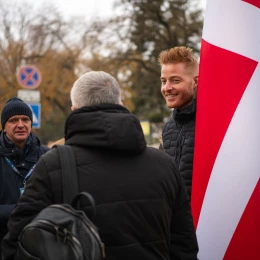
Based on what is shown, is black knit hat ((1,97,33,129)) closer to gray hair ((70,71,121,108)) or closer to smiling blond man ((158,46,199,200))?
smiling blond man ((158,46,199,200))

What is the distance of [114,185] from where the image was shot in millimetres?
2328

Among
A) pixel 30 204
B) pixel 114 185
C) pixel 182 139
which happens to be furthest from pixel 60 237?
pixel 182 139

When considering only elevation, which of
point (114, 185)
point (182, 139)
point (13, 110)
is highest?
point (114, 185)

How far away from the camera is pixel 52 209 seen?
2.10m

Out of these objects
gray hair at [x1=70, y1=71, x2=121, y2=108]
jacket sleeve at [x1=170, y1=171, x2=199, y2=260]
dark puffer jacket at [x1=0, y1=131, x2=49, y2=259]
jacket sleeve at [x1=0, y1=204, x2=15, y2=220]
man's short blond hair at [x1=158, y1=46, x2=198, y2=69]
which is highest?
man's short blond hair at [x1=158, y1=46, x2=198, y2=69]

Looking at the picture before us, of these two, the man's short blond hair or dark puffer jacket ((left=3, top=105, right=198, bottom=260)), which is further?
the man's short blond hair

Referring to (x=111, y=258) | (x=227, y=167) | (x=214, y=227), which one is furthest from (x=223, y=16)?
(x=111, y=258)

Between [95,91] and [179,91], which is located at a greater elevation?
[95,91]

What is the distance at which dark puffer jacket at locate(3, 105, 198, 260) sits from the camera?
2.26m

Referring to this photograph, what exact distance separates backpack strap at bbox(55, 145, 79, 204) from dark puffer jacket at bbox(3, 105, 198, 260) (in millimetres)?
21

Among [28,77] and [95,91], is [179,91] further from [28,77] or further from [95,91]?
[28,77]

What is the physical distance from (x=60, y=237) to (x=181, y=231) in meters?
0.74

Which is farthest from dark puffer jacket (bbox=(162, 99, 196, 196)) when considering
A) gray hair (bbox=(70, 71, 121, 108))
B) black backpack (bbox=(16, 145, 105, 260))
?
black backpack (bbox=(16, 145, 105, 260))

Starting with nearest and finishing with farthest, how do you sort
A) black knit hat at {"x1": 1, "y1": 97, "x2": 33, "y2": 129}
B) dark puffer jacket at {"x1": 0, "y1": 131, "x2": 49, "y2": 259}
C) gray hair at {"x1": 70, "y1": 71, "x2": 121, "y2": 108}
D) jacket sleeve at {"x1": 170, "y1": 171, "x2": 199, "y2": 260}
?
gray hair at {"x1": 70, "y1": 71, "x2": 121, "y2": 108} < jacket sleeve at {"x1": 170, "y1": 171, "x2": 199, "y2": 260} < dark puffer jacket at {"x1": 0, "y1": 131, "x2": 49, "y2": 259} < black knit hat at {"x1": 1, "y1": 97, "x2": 33, "y2": 129}
